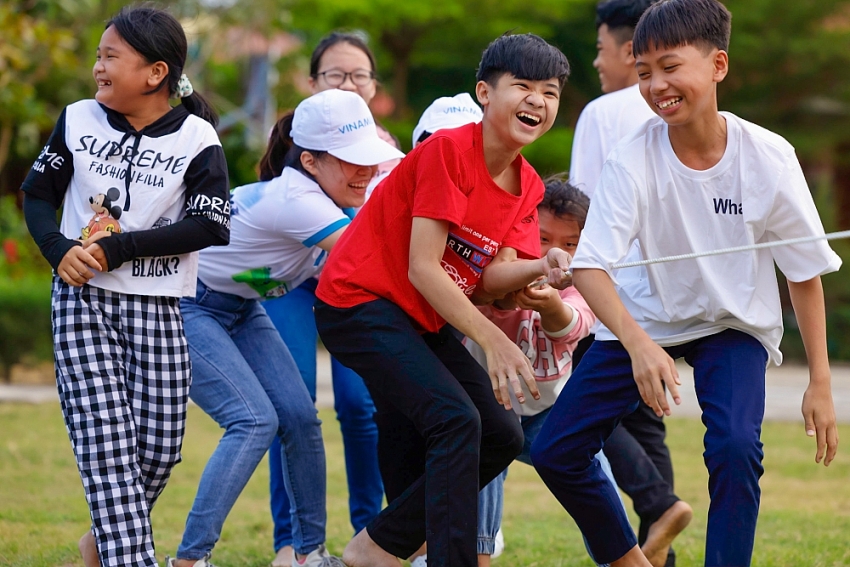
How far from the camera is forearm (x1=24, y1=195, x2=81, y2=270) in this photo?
3.30m

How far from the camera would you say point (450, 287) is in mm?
3135

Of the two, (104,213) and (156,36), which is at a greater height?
(156,36)

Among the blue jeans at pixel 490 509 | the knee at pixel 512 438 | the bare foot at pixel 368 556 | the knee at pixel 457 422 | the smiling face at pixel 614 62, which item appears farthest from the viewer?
the smiling face at pixel 614 62

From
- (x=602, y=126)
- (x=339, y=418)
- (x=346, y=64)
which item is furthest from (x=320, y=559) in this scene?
(x=346, y=64)

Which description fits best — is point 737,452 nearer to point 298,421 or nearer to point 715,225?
point 715,225

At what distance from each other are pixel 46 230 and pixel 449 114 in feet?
5.38

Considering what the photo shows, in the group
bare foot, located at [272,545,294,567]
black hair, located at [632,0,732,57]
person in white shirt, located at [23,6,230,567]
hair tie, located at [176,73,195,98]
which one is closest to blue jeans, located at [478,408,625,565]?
bare foot, located at [272,545,294,567]

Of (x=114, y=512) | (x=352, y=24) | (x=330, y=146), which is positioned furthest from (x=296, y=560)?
(x=352, y=24)

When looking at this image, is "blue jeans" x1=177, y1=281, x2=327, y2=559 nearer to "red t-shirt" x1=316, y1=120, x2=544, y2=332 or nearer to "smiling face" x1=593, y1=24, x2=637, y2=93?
"red t-shirt" x1=316, y1=120, x2=544, y2=332

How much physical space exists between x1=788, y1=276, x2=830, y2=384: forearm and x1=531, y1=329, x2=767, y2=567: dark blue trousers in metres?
0.15

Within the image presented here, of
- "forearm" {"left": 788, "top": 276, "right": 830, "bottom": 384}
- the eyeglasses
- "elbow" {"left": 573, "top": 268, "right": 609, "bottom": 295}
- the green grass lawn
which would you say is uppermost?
the eyeglasses

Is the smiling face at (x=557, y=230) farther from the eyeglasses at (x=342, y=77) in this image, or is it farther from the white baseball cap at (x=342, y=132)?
the eyeglasses at (x=342, y=77)

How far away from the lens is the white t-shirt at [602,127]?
172 inches

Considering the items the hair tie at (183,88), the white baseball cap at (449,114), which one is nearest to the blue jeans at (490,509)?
the white baseball cap at (449,114)
